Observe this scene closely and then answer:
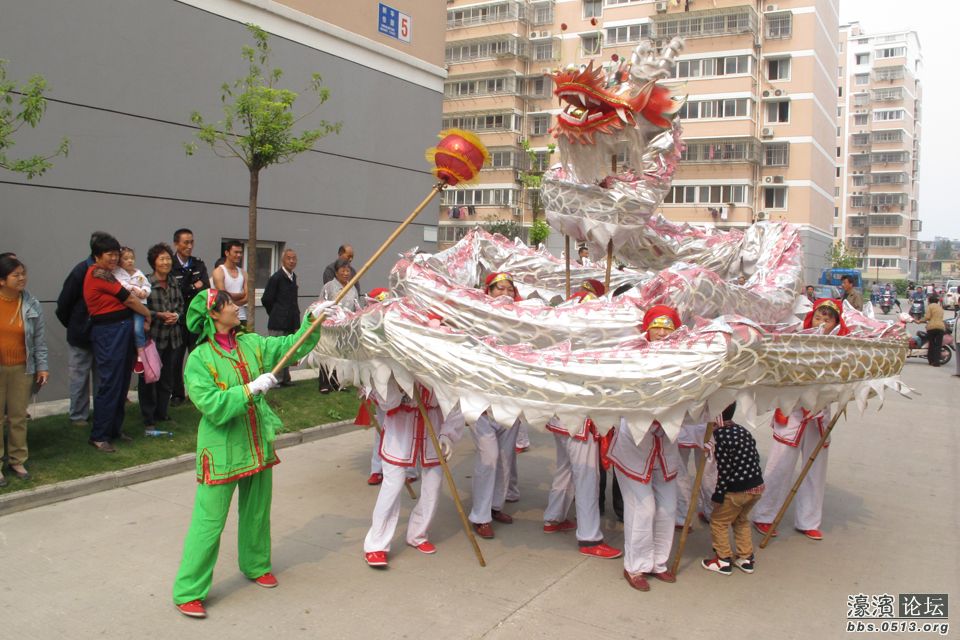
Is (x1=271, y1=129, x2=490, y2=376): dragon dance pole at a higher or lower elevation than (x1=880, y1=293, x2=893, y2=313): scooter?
higher

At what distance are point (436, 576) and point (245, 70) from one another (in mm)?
7999

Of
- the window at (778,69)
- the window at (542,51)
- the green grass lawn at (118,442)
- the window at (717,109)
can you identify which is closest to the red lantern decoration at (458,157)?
the green grass lawn at (118,442)

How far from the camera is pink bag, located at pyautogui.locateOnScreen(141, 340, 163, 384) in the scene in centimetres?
680

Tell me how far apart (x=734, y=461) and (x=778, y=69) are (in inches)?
1415

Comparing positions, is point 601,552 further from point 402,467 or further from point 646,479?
point 402,467

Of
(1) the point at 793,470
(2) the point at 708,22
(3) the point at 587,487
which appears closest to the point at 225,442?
(3) the point at 587,487

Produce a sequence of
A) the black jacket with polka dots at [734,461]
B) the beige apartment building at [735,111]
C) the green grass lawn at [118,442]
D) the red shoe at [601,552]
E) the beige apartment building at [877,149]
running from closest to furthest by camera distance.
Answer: the black jacket with polka dots at [734,461], the red shoe at [601,552], the green grass lawn at [118,442], the beige apartment building at [735,111], the beige apartment building at [877,149]

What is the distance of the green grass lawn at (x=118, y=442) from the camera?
19.4 ft

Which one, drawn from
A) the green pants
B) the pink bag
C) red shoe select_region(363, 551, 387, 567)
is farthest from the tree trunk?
the green pants

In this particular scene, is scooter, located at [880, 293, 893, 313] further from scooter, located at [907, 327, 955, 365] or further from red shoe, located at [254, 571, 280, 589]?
red shoe, located at [254, 571, 280, 589]

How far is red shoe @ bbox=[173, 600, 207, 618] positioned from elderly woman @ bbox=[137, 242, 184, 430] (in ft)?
11.3

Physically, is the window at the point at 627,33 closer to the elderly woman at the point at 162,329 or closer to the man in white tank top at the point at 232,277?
the man in white tank top at the point at 232,277

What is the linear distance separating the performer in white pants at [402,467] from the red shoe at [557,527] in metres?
0.93

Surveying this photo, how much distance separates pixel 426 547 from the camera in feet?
16.3
